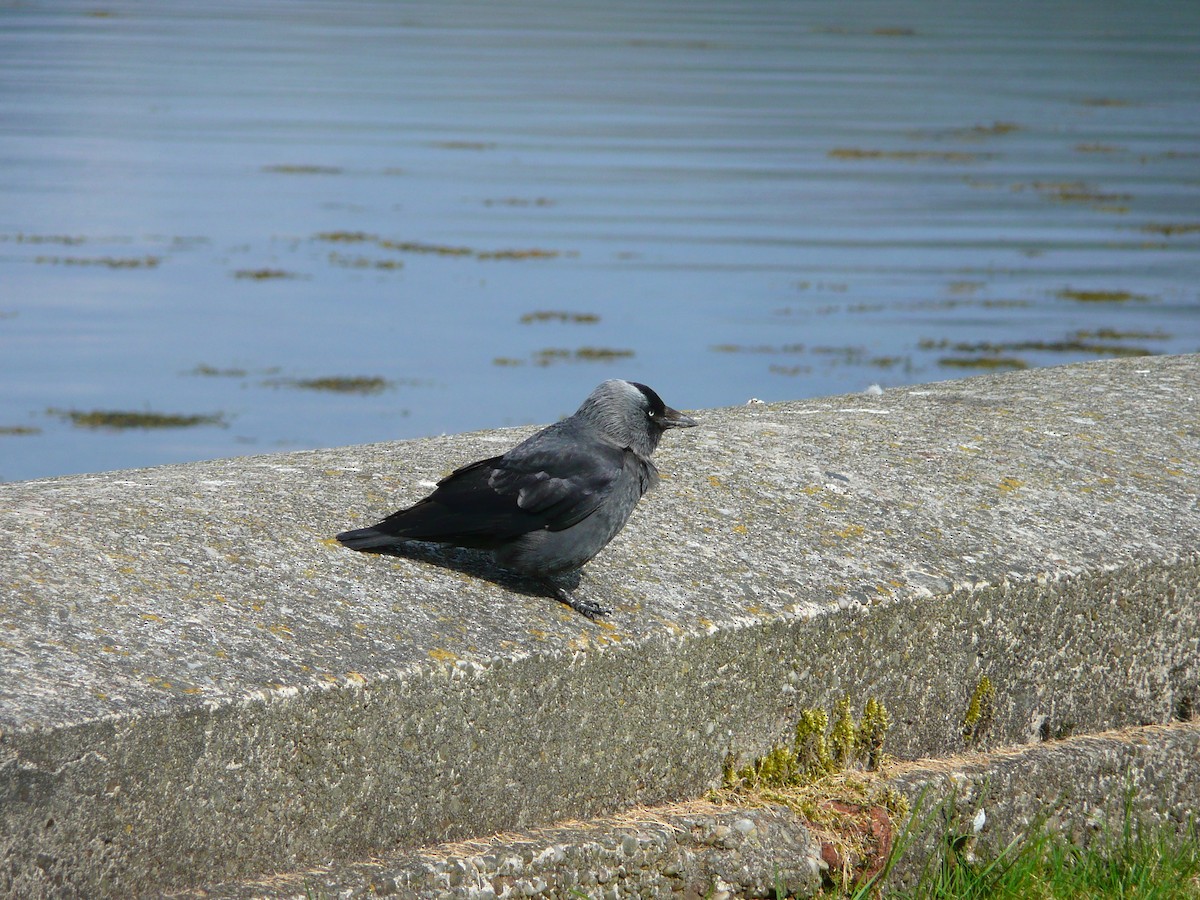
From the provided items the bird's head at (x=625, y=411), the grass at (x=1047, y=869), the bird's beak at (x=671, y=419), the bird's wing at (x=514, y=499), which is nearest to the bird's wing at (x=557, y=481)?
the bird's wing at (x=514, y=499)

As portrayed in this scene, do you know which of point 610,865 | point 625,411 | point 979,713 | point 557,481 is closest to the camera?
point 610,865

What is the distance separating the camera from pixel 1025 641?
10.1 feet

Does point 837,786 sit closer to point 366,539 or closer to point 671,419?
point 671,419

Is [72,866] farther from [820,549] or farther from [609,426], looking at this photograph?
[820,549]

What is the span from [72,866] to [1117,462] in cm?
278

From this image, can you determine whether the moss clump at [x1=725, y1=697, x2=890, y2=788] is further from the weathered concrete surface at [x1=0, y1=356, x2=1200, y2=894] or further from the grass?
the grass

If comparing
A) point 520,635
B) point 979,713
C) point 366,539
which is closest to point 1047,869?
point 979,713

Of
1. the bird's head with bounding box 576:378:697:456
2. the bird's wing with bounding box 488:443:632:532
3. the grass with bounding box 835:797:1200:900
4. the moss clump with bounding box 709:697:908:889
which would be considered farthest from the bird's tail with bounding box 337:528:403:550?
the grass with bounding box 835:797:1200:900

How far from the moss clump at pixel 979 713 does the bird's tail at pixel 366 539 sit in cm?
132

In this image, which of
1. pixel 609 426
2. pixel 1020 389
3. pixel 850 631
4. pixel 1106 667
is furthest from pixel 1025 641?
pixel 1020 389

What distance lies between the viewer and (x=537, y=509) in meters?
2.63

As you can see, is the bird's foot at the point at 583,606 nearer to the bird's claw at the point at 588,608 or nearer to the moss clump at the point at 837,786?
the bird's claw at the point at 588,608

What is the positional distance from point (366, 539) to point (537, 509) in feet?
1.18

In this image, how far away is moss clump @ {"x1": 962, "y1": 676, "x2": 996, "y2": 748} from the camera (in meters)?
3.05
